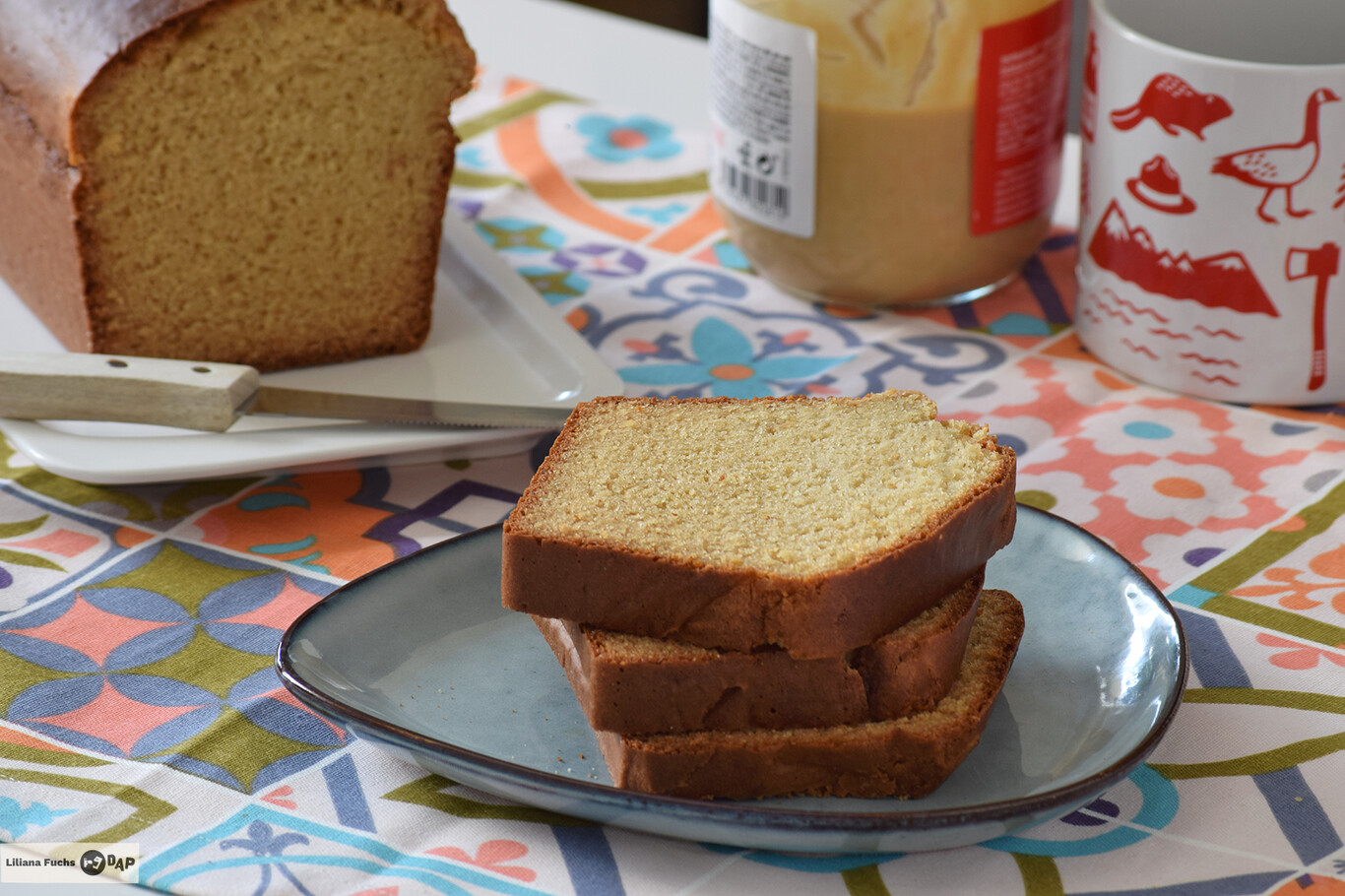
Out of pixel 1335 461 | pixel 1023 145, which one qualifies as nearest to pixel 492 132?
pixel 1023 145

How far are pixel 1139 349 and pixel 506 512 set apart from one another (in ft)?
2.16

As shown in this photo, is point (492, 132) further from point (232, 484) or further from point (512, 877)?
point (512, 877)

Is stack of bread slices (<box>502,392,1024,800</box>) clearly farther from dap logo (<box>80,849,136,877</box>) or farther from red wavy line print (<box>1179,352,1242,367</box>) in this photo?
red wavy line print (<box>1179,352,1242,367</box>)

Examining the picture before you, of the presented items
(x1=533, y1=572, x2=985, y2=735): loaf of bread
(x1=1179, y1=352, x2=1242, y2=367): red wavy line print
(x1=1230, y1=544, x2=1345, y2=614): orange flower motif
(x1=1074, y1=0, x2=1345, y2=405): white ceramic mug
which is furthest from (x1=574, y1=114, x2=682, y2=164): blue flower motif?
(x1=533, y1=572, x2=985, y2=735): loaf of bread

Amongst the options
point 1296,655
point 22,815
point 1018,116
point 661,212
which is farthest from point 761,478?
point 661,212

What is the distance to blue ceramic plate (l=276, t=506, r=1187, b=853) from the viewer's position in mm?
777

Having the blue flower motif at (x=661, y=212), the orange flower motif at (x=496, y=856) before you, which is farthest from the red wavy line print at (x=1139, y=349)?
the orange flower motif at (x=496, y=856)

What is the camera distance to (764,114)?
4.74 ft

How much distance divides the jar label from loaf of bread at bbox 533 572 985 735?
0.71 metres

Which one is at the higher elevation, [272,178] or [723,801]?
[272,178]

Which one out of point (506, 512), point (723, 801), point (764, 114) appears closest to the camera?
point (723, 801)

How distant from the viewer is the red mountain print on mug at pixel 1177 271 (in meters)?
1.27

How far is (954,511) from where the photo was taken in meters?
0.89

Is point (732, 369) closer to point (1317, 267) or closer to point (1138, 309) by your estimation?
point (1138, 309)
